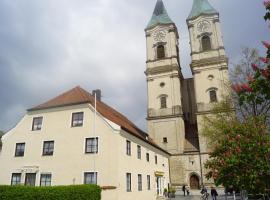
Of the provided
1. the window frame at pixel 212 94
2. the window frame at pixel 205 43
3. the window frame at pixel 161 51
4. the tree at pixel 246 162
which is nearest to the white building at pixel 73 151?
the tree at pixel 246 162

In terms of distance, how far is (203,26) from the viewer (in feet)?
167

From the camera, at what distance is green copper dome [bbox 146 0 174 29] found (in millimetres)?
55188

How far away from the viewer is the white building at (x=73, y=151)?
22047 millimetres

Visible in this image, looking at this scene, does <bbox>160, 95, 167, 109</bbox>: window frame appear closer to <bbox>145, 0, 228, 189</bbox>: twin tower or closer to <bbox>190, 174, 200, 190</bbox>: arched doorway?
<bbox>145, 0, 228, 189</bbox>: twin tower

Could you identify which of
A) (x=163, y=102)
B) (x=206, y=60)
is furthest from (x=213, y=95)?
(x=163, y=102)

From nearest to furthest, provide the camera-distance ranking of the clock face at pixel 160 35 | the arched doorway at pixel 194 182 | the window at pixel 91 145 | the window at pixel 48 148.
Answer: the window at pixel 91 145
the window at pixel 48 148
the arched doorway at pixel 194 182
the clock face at pixel 160 35

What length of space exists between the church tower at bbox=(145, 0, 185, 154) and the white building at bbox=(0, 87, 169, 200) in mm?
18429

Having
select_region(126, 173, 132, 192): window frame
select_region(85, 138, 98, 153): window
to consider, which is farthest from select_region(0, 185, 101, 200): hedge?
select_region(126, 173, 132, 192): window frame

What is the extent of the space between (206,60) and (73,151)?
32.7 m

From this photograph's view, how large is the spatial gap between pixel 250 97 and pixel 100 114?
19.1 metres

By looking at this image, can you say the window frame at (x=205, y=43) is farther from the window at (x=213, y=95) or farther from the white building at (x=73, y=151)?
the white building at (x=73, y=151)

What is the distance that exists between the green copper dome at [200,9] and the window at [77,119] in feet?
122

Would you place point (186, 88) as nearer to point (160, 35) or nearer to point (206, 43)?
point (206, 43)

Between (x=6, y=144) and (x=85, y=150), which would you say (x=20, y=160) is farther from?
A: (x=85, y=150)
